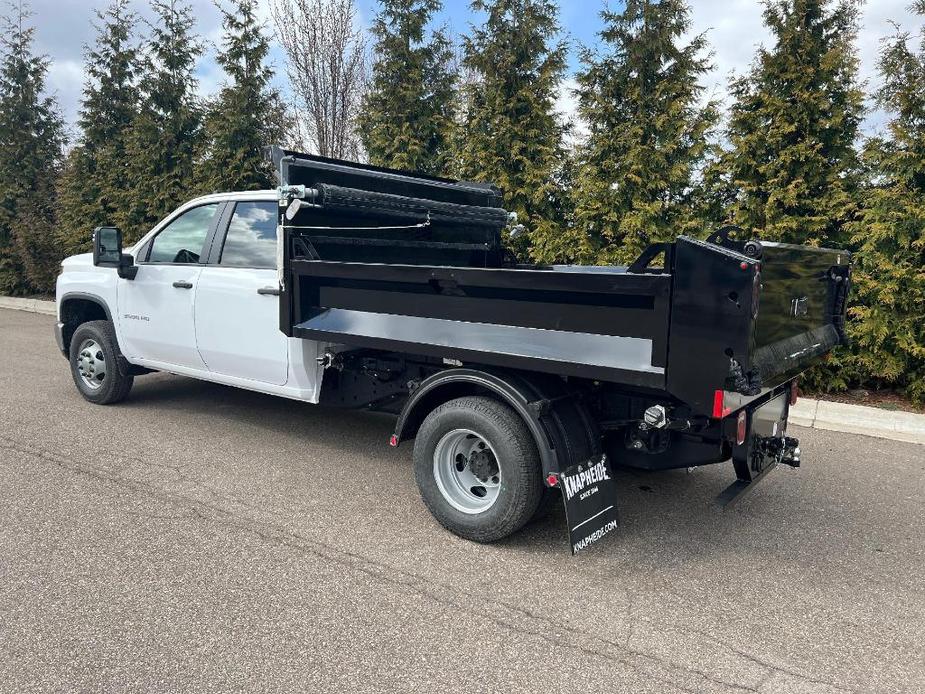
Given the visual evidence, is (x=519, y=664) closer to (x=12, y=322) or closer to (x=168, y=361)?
(x=168, y=361)

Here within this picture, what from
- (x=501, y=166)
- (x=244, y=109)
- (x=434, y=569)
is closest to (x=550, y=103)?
(x=501, y=166)

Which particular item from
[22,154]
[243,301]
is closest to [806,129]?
[243,301]

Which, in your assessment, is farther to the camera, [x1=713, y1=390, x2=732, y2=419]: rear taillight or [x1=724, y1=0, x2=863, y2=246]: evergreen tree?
[x1=724, y1=0, x2=863, y2=246]: evergreen tree

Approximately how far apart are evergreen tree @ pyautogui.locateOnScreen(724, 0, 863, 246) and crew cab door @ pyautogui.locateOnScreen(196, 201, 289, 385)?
540cm

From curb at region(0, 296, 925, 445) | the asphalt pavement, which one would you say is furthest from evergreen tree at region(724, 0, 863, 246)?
the asphalt pavement

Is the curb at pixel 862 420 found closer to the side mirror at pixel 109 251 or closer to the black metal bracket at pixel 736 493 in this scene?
the black metal bracket at pixel 736 493

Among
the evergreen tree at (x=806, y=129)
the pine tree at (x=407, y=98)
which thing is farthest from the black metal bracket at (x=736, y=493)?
the pine tree at (x=407, y=98)

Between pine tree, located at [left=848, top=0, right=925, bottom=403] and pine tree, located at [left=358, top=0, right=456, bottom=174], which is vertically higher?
pine tree, located at [left=358, top=0, right=456, bottom=174]

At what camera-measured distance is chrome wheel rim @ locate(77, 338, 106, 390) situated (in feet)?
21.2

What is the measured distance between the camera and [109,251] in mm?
5730

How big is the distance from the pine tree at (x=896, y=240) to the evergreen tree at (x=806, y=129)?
285mm

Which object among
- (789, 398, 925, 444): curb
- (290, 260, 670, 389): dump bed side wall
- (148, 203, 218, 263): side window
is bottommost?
(789, 398, 925, 444): curb

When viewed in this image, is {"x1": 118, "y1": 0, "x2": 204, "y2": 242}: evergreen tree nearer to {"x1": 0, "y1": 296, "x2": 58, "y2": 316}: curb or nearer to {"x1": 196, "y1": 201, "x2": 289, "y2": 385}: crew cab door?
{"x1": 0, "y1": 296, "x2": 58, "y2": 316}: curb

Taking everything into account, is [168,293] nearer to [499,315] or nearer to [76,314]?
[76,314]
